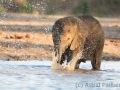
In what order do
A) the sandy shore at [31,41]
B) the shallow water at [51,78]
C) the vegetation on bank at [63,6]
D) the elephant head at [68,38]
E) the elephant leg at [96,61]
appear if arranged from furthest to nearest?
the vegetation on bank at [63,6] → the sandy shore at [31,41] → the elephant leg at [96,61] → the elephant head at [68,38] → the shallow water at [51,78]

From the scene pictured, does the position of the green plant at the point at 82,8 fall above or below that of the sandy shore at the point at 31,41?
below

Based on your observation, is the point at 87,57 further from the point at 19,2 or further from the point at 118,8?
the point at 118,8

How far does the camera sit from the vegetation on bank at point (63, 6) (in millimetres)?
29375

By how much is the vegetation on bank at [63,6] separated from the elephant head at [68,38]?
14418mm

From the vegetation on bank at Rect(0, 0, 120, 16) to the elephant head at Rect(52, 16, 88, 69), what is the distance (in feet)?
47.3

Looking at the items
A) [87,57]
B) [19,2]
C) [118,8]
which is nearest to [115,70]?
[87,57]

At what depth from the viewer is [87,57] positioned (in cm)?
1414

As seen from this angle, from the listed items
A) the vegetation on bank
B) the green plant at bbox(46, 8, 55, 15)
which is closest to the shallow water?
A: the vegetation on bank

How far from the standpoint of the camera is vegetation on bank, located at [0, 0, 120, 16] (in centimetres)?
2938

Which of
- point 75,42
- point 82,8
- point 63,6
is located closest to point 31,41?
point 75,42

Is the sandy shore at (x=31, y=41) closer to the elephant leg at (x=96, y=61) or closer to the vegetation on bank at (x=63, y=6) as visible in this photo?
the elephant leg at (x=96, y=61)

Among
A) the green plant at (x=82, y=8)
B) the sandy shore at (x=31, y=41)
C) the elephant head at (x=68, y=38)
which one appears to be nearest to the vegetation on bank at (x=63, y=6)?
the green plant at (x=82, y=8)

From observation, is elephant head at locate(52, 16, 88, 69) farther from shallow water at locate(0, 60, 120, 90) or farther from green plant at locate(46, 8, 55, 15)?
green plant at locate(46, 8, 55, 15)

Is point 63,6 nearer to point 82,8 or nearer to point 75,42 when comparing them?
point 82,8
